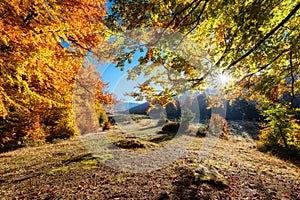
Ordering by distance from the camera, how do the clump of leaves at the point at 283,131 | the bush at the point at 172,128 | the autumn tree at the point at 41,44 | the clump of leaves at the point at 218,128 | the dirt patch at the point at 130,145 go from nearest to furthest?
the autumn tree at the point at 41,44, the dirt patch at the point at 130,145, the clump of leaves at the point at 283,131, the clump of leaves at the point at 218,128, the bush at the point at 172,128

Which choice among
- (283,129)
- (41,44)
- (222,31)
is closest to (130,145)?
(41,44)

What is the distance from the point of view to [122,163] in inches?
221

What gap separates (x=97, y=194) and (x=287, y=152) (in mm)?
11305

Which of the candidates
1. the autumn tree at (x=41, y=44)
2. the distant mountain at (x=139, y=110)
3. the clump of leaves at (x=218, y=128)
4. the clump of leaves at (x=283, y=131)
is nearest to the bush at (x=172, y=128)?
the clump of leaves at (x=218, y=128)

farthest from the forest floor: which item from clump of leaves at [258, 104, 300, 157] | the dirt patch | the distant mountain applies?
the distant mountain

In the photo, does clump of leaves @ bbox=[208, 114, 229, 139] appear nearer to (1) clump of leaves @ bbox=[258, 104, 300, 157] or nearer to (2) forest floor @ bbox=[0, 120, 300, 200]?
(1) clump of leaves @ bbox=[258, 104, 300, 157]

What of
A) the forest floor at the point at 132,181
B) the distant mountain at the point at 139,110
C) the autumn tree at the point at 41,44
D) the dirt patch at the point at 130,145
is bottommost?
the forest floor at the point at 132,181

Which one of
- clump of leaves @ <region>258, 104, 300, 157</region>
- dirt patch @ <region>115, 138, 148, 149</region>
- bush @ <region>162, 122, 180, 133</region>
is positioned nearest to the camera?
dirt patch @ <region>115, 138, 148, 149</region>

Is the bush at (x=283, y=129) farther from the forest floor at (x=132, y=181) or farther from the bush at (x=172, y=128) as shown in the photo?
the bush at (x=172, y=128)

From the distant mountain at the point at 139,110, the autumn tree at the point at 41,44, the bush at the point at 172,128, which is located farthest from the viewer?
the distant mountain at the point at 139,110

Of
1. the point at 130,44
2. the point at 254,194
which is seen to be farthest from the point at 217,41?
the point at 254,194

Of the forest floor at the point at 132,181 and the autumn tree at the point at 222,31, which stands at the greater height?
the autumn tree at the point at 222,31

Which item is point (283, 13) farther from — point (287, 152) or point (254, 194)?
point (287, 152)

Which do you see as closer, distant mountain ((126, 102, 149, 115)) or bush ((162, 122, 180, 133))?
bush ((162, 122, 180, 133))
